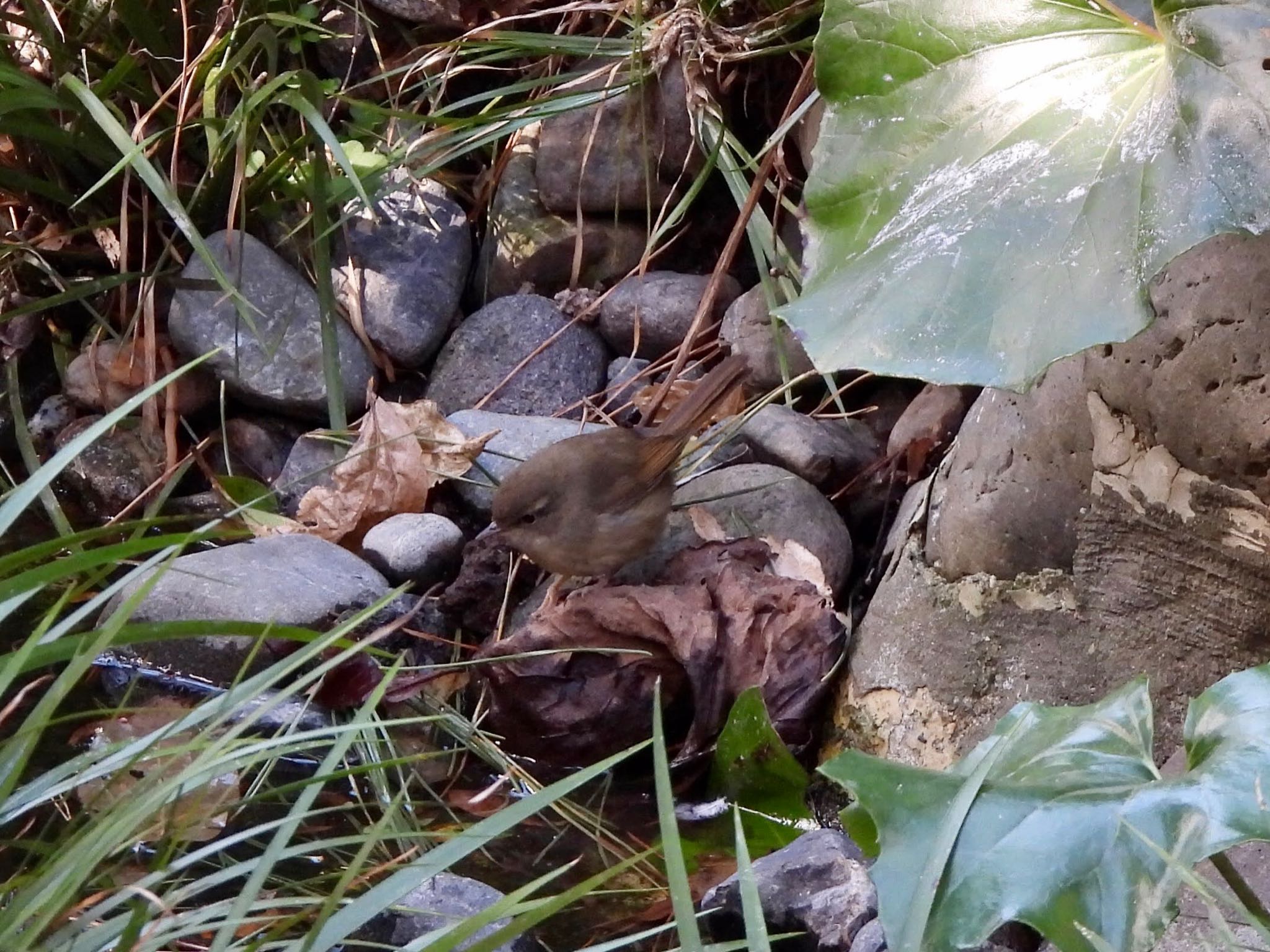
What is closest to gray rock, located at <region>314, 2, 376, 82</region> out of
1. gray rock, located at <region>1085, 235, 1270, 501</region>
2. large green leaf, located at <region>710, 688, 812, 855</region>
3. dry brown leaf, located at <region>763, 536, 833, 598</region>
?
dry brown leaf, located at <region>763, 536, 833, 598</region>

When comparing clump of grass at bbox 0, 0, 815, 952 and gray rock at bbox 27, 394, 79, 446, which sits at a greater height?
clump of grass at bbox 0, 0, 815, 952

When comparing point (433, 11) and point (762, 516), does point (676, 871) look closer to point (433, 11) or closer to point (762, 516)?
point (762, 516)

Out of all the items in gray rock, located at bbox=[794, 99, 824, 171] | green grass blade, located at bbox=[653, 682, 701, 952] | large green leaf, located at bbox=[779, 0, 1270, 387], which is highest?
large green leaf, located at bbox=[779, 0, 1270, 387]

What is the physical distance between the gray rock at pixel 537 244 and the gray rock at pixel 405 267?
0.37 ft

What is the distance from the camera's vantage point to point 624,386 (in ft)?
14.8

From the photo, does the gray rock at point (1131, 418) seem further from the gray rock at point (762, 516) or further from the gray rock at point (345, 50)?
the gray rock at point (345, 50)

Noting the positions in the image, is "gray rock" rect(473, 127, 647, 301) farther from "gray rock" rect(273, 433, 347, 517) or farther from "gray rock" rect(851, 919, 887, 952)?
"gray rock" rect(851, 919, 887, 952)

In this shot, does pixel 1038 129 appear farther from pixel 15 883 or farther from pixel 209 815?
pixel 15 883

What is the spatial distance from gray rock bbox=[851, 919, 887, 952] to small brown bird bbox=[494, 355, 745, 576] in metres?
1.42

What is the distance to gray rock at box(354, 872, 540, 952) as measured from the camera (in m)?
2.27

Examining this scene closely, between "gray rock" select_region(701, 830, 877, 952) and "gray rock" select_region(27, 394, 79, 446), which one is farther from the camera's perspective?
"gray rock" select_region(27, 394, 79, 446)

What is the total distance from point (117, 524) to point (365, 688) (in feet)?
4.58

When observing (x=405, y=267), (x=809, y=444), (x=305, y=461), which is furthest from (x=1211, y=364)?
(x=405, y=267)

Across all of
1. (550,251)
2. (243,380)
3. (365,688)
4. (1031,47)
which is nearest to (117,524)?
(365,688)
